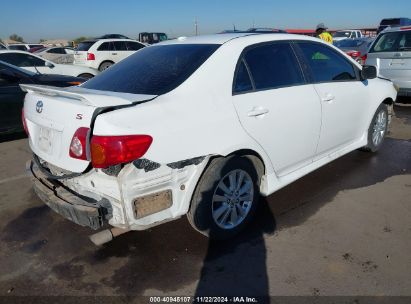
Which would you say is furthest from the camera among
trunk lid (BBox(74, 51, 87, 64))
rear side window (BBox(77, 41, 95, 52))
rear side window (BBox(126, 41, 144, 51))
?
rear side window (BBox(126, 41, 144, 51))

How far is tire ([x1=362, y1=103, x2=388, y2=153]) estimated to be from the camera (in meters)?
5.02

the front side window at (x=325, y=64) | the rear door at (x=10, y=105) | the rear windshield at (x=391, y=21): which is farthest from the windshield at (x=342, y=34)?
the rear door at (x=10, y=105)

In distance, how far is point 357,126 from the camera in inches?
181

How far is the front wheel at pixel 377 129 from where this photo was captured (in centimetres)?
502

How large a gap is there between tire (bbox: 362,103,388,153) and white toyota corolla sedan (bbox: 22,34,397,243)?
1227mm

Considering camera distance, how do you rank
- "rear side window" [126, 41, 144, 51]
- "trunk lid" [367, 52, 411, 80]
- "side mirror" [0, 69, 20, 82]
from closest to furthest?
"side mirror" [0, 69, 20, 82] → "trunk lid" [367, 52, 411, 80] → "rear side window" [126, 41, 144, 51]

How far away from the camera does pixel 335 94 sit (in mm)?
4004

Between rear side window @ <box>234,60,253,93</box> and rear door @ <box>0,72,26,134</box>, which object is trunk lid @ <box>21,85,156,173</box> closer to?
rear side window @ <box>234,60,253,93</box>

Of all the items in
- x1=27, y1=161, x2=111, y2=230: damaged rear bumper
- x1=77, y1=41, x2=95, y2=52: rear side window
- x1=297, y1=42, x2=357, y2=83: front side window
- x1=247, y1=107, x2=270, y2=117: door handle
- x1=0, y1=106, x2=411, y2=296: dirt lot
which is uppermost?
x1=297, y1=42, x2=357, y2=83: front side window

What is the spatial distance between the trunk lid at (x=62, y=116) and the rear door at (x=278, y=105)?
86 centimetres

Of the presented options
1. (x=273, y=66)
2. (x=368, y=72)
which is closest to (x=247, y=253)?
(x=273, y=66)

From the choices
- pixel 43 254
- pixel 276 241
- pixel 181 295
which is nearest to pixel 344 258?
pixel 276 241

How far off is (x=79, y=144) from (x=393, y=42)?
822 centimetres

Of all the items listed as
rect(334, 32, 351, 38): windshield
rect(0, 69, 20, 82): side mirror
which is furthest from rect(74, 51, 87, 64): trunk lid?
rect(334, 32, 351, 38): windshield
